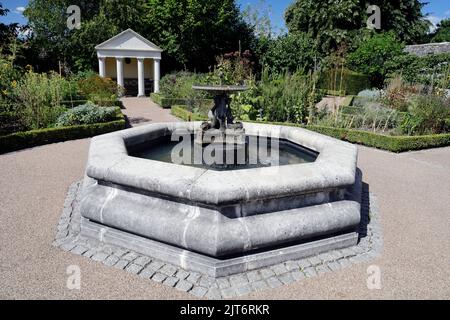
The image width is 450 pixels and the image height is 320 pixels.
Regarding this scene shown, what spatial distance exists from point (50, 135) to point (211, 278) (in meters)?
9.04

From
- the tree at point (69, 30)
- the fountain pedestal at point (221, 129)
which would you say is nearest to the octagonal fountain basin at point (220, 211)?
the fountain pedestal at point (221, 129)

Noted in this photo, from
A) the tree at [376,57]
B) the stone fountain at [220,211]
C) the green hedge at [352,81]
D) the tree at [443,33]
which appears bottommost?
the stone fountain at [220,211]

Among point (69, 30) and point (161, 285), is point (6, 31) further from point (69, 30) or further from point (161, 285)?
point (161, 285)

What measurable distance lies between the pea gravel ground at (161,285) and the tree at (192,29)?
2242 cm

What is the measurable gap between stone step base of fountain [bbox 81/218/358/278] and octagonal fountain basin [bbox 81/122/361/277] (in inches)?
0.5

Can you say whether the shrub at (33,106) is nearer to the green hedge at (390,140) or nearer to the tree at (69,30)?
the green hedge at (390,140)

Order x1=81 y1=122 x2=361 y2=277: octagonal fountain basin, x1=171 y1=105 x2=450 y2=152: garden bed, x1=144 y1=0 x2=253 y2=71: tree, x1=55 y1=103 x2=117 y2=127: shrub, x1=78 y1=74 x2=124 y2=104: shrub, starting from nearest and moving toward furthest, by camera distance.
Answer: x1=81 y1=122 x2=361 y2=277: octagonal fountain basin → x1=171 y1=105 x2=450 y2=152: garden bed → x1=55 y1=103 x2=117 y2=127: shrub → x1=78 y1=74 x2=124 y2=104: shrub → x1=144 y1=0 x2=253 y2=71: tree

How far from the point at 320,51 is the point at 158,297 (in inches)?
1336

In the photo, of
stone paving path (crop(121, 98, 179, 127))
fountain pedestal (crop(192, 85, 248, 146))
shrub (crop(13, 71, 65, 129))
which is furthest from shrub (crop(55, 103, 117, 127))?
fountain pedestal (crop(192, 85, 248, 146))

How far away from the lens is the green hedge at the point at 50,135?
9.51 meters

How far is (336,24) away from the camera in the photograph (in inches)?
1273

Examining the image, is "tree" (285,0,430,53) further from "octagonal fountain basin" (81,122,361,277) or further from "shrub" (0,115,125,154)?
"octagonal fountain basin" (81,122,361,277)

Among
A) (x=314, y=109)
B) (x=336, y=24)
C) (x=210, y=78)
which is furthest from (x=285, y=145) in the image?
(x=336, y=24)

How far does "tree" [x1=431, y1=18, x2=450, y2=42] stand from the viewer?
1737 inches
